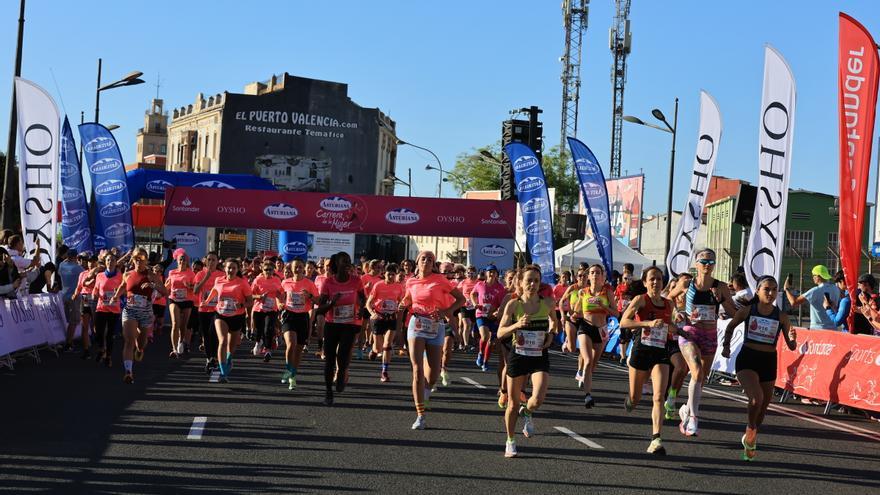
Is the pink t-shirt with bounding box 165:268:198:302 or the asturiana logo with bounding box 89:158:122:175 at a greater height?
the asturiana logo with bounding box 89:158:122:175

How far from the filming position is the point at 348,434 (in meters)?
11.2

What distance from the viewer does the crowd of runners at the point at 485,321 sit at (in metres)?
10.6

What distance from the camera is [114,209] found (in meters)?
28.5

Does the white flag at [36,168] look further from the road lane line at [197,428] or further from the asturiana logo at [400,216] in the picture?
the asturiana logo at [400,216]

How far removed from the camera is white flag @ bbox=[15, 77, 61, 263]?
22188 millimetres

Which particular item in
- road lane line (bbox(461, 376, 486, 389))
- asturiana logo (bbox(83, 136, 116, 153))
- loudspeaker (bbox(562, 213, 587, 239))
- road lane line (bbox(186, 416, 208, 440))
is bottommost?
road lane line (bbox(461, 376, 486, 389))

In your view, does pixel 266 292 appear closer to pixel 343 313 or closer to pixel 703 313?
pixel 343 313

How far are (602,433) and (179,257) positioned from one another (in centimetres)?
928

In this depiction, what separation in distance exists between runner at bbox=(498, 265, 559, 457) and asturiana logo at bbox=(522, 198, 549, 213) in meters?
17.2

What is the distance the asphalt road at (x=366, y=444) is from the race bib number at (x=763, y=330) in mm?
1102

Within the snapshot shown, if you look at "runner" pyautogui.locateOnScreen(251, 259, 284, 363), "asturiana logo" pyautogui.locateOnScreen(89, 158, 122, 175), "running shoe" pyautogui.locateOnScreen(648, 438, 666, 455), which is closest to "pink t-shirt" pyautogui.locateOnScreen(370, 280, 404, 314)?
"runner" pyautogui.locateOnScreen(251, 259, 284, 363)

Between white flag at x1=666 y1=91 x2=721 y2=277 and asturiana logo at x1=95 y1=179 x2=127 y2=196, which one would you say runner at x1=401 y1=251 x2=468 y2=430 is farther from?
asturiana logo at x1=95 y1=179 x2=127 y2=196

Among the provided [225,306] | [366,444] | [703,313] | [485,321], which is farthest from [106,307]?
[703,313]

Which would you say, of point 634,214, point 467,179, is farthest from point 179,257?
point 467,179
